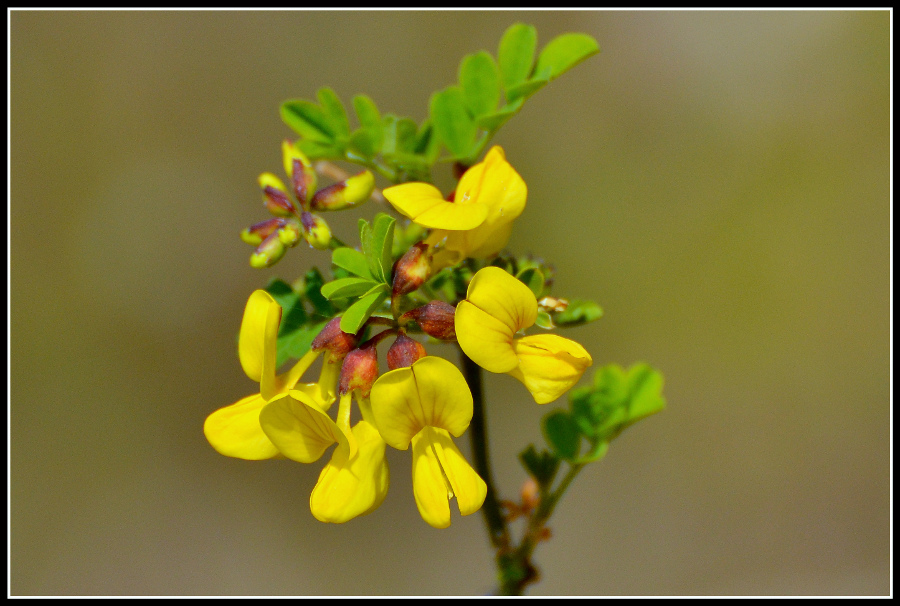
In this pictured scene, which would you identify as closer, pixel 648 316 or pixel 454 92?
pixel 454 92

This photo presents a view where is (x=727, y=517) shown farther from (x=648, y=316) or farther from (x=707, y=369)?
(x=648, y=316)

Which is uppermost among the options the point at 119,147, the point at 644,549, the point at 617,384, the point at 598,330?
the point at 119,147

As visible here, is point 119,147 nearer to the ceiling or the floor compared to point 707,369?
nearer to the ceiling

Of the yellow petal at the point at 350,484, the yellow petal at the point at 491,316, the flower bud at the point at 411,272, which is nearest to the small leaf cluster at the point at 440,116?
the flower bud at the point at 411,272

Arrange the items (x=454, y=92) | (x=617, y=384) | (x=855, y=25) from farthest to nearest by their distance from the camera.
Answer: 1. (x=855, y=25)
2. (x=617, y=384)
3. (x=454, y=92)

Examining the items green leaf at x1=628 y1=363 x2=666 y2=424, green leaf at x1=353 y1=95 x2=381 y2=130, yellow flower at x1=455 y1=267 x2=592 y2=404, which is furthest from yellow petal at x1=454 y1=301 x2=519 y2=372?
green leaf at x1=628 y1=363 x2=666 y2=424

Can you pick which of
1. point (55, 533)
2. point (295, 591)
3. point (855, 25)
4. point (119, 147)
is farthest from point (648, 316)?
point (55, 533)

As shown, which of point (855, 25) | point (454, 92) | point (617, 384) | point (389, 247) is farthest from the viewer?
point (855, 25)
